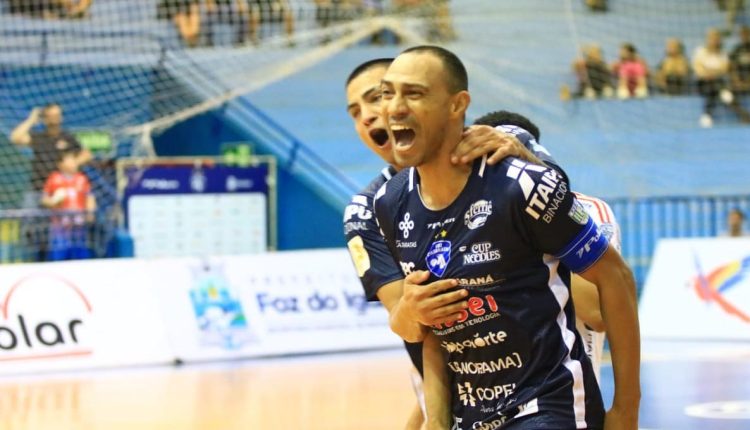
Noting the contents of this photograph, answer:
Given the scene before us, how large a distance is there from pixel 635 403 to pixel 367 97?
6.71 feet

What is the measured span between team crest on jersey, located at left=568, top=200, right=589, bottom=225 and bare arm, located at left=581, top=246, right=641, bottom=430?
115mm

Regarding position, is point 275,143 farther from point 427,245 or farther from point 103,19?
point 427,245

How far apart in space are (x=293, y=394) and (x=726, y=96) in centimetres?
1225

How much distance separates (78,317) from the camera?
501 inches

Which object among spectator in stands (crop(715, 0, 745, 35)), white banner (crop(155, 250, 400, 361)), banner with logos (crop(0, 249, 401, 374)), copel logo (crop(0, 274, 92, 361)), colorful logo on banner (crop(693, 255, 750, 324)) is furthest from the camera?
spectator in stands (crop(715, 0, 745, 35))

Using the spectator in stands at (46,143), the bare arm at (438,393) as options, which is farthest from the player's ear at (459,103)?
the spectator in stands at (46,143)

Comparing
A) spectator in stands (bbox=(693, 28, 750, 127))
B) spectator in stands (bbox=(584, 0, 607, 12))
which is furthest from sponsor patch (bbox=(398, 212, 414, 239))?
spectator in stands (bbox=(584, 0, 607, 12))

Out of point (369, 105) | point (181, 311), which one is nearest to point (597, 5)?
point (181, 311)

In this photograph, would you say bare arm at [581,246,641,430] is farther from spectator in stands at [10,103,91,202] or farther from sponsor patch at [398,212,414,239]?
spectator in stands at [10,103,91,202]

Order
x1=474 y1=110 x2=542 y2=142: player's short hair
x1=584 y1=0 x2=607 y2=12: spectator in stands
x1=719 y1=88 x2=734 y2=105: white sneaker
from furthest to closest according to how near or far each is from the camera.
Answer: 1. x1=584 y1=0 x2=607 y2=12: spectator in stands
2. x1=719 y1=88 x2=734 y2=105: white sneaker
3. x1=474 y1=110 x2=542 y2=142: player's short hair

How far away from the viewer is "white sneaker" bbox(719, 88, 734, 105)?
20422 millimetres

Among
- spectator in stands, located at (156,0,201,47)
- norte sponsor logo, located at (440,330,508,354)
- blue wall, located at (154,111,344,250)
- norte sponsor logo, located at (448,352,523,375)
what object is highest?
norte sponsor logo, located at (440,330,508,354)

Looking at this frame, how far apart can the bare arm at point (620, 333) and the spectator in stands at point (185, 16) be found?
14931 mm

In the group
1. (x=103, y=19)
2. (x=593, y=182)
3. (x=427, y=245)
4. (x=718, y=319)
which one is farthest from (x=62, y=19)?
(x=427, y=245)
